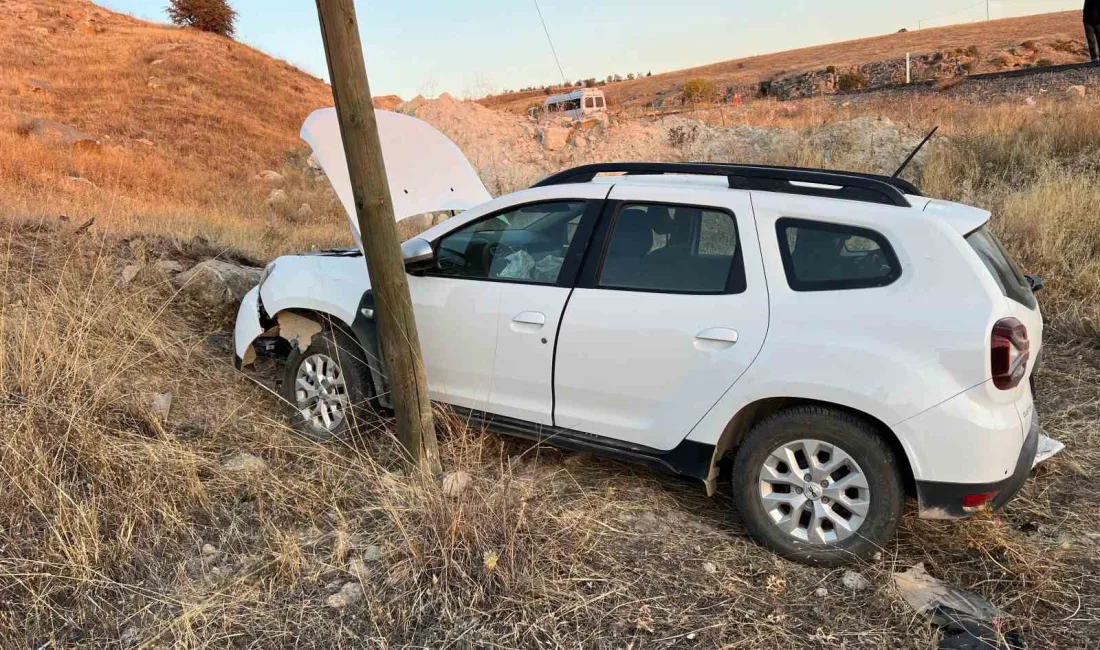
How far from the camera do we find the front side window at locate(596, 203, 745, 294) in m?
3.16

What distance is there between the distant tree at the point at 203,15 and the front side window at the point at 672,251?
4273cm

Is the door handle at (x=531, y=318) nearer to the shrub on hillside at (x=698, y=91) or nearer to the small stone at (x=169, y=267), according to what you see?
the small stone at (x=169, y=267)

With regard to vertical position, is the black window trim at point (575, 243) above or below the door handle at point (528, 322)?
above

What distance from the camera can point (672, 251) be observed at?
3369mm

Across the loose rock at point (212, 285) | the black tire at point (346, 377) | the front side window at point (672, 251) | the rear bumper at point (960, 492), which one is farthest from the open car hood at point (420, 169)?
the rear bumper at point (960, 492)

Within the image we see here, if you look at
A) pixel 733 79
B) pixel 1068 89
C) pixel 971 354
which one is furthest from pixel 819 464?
pixel 733 79

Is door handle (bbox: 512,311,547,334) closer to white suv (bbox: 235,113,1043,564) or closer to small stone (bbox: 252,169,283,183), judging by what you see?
white suv (bbox: 235,113,1043,564)

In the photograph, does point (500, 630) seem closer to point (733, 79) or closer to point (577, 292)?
point (577, 292)

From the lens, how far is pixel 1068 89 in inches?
571

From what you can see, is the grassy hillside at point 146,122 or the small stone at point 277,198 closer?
the grassy hillside at point 146,122

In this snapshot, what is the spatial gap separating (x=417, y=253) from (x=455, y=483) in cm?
121

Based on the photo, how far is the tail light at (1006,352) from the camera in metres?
2.60

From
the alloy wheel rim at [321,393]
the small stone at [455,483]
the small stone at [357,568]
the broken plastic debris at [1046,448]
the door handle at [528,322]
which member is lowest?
the broken plastic debris at [1046,448]

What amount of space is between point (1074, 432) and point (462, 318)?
12.0 ft
